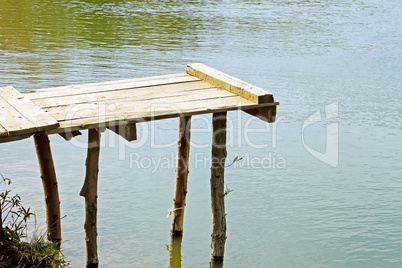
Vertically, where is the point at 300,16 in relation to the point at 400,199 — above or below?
above

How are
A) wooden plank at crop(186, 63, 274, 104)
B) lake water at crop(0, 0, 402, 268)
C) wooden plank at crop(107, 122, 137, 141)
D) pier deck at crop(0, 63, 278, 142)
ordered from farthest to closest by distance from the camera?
lake water at crop(0, 0, 402, 268) < wooden plank at crop(186, 63, 274, 104) < wooden plank at crop(107, 122, 137, 141) < pier deck at crop(0, 63, 278, 142)

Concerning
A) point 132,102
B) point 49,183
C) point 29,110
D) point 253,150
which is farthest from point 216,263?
point 253,150

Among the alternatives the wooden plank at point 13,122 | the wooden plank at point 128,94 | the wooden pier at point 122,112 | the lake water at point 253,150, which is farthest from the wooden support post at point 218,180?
the wooden plank at point 13,122

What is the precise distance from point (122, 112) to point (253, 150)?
513 centimetres

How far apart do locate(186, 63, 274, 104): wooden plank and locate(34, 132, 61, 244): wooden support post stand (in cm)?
146

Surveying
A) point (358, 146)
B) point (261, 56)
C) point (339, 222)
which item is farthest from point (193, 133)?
point (261, 56)

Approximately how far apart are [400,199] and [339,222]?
3.82 ft

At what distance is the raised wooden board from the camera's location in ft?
15.2

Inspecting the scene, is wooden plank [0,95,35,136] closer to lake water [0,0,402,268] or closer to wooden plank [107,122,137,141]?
wooden plank [107,122,137,141]

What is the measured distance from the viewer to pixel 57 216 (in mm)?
6574

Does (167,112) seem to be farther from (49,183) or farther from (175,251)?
(175,251)

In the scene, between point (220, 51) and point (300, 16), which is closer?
point (220, 51)

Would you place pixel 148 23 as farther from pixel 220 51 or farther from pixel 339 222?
pixel 339 222

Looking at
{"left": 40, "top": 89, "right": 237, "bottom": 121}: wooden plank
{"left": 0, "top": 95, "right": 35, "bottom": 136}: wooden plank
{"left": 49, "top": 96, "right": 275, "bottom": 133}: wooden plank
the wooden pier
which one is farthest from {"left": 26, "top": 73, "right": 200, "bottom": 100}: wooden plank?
{"left": 49, "top": 96, "right": 275, "bottom": 133}: wooden plank
